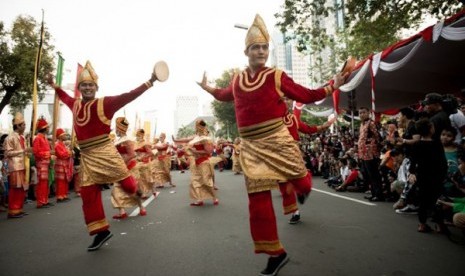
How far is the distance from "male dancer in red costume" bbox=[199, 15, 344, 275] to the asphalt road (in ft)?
1.85

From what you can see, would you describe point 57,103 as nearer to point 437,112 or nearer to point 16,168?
point 16,168

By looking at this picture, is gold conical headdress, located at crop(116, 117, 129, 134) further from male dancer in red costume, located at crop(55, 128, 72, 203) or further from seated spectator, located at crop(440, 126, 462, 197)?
seated spectator, located at crop(440, 126, 462, 197)

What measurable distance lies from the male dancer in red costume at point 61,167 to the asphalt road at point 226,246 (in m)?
3.88

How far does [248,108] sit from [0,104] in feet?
72.4

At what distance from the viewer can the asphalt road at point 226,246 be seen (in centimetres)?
328

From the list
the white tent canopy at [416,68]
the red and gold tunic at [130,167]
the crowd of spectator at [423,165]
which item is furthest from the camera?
the white tent canopy at [416,68]

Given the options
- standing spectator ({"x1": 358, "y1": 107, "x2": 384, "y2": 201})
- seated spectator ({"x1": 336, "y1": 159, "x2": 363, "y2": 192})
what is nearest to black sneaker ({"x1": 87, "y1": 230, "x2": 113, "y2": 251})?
standing spectator ({"x1": 358, "y1": 107, "x2": 384, "y2": 201})

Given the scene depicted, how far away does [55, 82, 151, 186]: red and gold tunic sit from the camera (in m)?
4.33

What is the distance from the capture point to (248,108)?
3318 millimetres

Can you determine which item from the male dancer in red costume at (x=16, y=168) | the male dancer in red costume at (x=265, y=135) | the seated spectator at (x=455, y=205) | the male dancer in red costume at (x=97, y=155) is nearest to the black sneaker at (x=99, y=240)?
the male dancer in red costume at (x=97, y=155)

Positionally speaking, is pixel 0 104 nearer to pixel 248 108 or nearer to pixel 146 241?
pixel 146 241

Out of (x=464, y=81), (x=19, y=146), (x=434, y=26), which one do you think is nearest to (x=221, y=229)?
(x=19, y=146)

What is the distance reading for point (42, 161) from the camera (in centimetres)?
911

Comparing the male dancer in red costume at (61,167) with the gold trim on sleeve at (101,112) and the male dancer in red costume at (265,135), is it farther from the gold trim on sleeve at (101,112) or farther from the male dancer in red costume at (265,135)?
the male dancer in red costume at (265,135)
